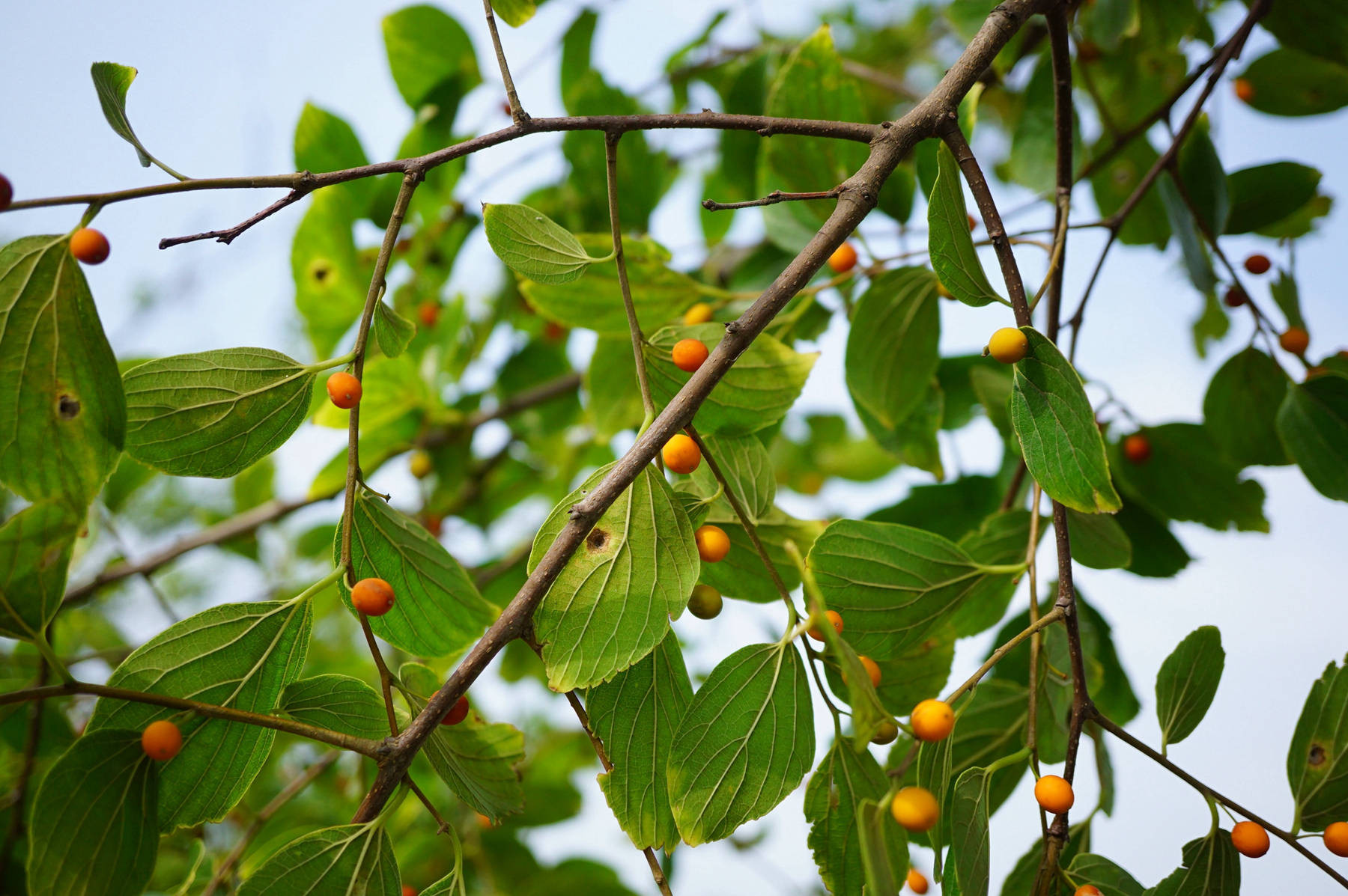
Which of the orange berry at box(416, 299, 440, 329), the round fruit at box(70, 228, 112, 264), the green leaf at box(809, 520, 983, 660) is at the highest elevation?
the orange berry at box(416, 299, 440, 329)

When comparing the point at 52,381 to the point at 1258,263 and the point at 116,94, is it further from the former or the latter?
the point at 1258,263

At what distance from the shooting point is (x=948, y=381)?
3.55 feet

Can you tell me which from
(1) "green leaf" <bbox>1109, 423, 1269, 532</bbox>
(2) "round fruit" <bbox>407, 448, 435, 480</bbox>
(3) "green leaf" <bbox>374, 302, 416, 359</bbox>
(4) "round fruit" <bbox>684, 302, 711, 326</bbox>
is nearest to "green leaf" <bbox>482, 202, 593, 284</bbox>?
(3) "green leaf" <bbox>374, 302, 416, 359</bbox>

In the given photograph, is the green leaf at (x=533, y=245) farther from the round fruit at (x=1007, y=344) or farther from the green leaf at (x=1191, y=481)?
the green leaf at (x=1191, y=481)

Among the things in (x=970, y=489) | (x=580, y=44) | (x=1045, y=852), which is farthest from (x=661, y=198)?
(x=1045, y=852)

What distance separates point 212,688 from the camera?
482 millimetres

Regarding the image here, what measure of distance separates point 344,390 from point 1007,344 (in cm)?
37

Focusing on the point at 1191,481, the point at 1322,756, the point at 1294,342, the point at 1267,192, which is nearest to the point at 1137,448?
the point at 1191,481

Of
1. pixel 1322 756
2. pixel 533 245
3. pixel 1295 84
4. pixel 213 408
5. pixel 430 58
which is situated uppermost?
pixel 430 58

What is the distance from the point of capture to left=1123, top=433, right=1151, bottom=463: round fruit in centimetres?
91

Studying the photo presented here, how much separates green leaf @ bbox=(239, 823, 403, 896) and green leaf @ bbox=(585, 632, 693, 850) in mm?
128

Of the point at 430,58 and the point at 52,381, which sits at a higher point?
the point at 430,58

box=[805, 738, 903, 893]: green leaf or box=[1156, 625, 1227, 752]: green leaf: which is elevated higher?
box=[1156, 625, 1227, 752]: green leaf

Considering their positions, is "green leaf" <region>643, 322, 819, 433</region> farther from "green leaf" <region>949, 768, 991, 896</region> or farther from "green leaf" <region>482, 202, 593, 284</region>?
"green leaf" <region>949, 768, 991, 896</region>
